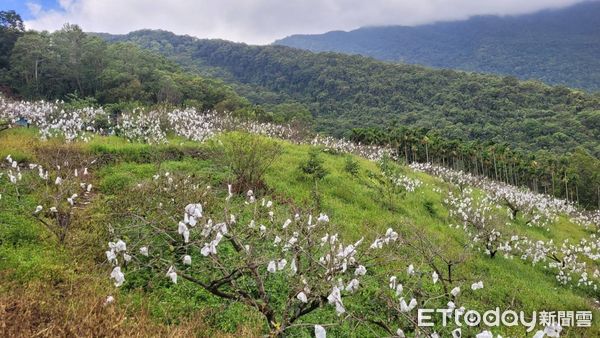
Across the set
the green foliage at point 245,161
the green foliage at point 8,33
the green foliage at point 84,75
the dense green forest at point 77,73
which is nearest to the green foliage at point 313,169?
the green foliage at point 245,161

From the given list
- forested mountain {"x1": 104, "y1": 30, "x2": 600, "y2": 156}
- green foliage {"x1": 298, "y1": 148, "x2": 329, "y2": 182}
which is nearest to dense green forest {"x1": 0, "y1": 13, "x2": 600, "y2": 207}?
forested mountain {"x1": 104, "y1": 30, "x2": 600, "y2": 156}

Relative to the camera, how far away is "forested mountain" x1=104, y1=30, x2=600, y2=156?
82.2m

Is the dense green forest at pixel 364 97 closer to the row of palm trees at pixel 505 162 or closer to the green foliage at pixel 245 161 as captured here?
the row of palm trees at pixel 505 162

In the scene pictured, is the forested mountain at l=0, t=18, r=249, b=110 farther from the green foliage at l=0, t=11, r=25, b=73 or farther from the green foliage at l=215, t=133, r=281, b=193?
the green foliage at l=215, t=133, r=281, b=193

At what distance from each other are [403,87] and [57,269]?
118 m

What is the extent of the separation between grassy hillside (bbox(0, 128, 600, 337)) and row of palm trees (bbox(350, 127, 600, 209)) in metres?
34.2

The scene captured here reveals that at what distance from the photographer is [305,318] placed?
7477mm

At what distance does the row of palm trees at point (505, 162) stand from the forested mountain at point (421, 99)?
539 inches

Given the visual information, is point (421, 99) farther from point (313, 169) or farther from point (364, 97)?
point (313, 169)

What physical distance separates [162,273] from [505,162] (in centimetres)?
5820

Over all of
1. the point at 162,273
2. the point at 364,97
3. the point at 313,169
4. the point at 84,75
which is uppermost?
the point at 84,75

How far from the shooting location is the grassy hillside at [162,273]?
20.1 feet

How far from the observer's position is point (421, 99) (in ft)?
367

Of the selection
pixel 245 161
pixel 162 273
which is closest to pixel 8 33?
pixel 245 161
